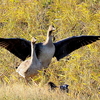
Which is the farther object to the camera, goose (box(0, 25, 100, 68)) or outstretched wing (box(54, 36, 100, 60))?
outstretched wing (box(54, 36, 100, 60))

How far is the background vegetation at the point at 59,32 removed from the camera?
10781 mm

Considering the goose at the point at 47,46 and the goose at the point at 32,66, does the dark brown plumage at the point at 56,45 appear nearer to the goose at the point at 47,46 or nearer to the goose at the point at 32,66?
the goose at the point at 47,46

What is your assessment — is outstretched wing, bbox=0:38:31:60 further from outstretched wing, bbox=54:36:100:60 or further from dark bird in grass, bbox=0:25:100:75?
outstretched wing, bbox=54:36:100:60

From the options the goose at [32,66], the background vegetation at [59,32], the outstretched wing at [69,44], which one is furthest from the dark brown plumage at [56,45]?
the background vegetation at [59,32]

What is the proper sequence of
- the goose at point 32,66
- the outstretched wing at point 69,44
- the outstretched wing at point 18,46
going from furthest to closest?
the outstretched wing at point 69,44 < the outstretched wing at point 18,46 < the goose at point 32,66

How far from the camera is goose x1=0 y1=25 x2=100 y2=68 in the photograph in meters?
9.68

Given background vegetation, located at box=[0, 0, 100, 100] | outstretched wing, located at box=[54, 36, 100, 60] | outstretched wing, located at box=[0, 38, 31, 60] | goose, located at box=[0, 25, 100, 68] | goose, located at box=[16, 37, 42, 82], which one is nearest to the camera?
goose, located at box=[16, 37, 42, 82]

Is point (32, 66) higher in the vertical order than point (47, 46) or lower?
lower

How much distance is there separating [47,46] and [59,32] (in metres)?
2.13

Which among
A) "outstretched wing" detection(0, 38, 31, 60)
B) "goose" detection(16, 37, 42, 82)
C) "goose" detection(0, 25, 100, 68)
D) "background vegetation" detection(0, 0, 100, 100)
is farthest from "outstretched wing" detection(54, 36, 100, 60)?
"goose" detection(16, 37, 42, 82)

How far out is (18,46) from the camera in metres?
9.99

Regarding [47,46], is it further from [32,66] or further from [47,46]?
[32,66]

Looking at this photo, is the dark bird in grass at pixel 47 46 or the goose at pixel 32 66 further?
the dark bird in grass at pixel 47 46

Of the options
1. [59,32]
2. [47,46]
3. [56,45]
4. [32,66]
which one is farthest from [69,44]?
[32,66]
